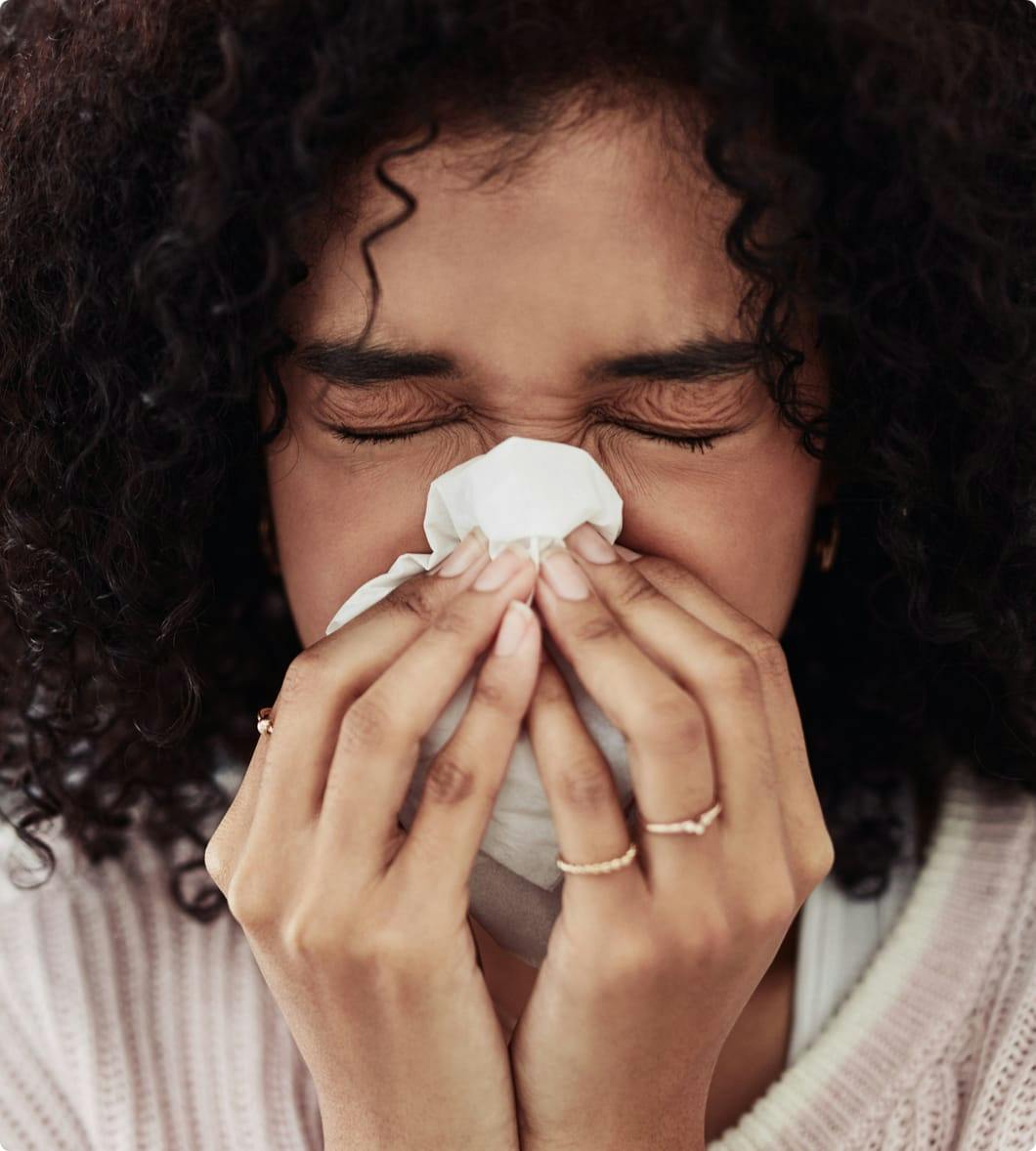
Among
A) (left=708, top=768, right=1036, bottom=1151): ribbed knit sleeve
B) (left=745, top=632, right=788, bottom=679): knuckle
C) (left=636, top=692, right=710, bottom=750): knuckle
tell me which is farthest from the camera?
(left=708, top=768, right=1036, bottom=1151): ribbed knit sleeve

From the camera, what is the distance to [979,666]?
1.71 m

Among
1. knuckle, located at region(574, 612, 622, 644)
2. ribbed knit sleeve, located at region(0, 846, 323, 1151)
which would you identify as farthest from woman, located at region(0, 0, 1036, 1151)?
ribbed knit sleeve, located at region(0, 846, 323, 1151)

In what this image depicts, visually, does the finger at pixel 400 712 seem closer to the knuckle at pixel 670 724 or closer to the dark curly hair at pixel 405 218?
the knuckle at pixel 670 724

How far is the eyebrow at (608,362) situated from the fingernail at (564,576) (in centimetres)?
19

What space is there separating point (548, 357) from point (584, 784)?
1.32 feet

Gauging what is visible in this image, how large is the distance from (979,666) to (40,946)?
1.31 meters

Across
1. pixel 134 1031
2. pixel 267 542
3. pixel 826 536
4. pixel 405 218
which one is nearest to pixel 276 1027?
pixel 134 1031

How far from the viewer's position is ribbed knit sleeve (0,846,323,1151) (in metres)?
1.75

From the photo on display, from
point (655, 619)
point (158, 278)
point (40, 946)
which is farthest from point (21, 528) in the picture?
point (655, 619)

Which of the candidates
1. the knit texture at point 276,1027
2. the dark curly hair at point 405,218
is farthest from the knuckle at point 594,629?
the knit texture at point 276,1027

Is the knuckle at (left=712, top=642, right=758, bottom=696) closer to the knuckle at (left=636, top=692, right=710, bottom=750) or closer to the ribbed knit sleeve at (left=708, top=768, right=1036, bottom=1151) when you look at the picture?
the knuckle at (left=636, top=692, right=710, bottom=750)

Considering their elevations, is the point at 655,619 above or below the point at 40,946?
above

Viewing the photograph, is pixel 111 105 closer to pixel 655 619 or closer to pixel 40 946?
pixel 655 619

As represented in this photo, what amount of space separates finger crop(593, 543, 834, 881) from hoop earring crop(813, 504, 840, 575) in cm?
37
